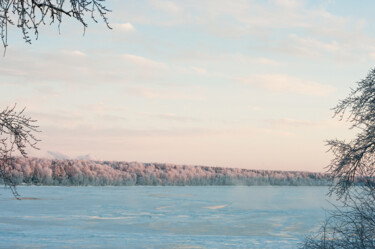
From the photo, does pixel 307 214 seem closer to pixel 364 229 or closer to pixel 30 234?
pixel 30 234

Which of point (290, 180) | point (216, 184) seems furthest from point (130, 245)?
point (290, 180)

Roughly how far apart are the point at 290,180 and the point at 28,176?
50460 millimetres

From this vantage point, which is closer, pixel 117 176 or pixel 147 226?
pixel 147 226

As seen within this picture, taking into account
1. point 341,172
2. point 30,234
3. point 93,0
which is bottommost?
point 30,234

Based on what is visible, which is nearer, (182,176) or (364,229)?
(364,229)

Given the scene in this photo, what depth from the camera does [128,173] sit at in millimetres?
81062

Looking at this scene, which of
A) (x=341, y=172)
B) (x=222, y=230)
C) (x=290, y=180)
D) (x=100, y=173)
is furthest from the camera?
(x=290, y=180)

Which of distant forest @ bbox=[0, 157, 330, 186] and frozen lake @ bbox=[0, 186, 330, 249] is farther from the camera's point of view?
distant forest @ bbox=[0, 157, 330, 186]

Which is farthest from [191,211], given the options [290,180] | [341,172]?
[290,180]

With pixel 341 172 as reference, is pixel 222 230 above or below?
below

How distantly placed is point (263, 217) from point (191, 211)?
466 centimetres

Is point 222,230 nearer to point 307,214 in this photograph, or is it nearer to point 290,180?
point 307,214

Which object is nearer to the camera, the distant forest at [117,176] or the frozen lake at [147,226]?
the frozen lake at [147,226]

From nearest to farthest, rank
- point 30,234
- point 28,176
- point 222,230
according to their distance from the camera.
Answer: point 30,234 → point 222,230 → point 28,176
